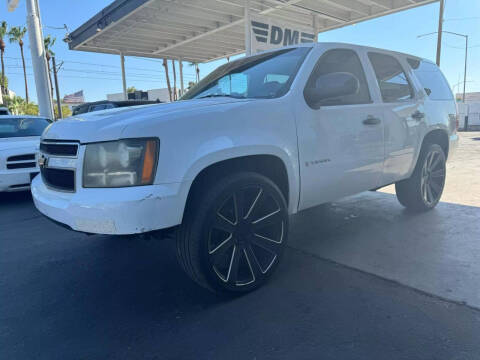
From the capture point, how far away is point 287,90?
275 cm

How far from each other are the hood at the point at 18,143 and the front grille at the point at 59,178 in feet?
12.2

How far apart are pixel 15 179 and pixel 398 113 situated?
568 cm

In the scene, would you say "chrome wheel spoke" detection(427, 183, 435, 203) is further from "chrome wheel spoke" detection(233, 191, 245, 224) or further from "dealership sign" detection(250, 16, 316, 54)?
"dealership sign" detection(250, 16, 316, 54)

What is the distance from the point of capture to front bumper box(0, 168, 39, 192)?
5488 mm

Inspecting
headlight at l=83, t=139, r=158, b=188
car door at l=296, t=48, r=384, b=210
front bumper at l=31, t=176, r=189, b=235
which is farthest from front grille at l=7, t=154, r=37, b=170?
car door at l=296, t=48, r=384, b=210

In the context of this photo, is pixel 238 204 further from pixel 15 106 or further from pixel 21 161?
pixel 15 106

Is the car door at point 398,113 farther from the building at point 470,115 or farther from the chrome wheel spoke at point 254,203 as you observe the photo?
the building at point 470,115

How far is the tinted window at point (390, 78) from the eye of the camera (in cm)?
362

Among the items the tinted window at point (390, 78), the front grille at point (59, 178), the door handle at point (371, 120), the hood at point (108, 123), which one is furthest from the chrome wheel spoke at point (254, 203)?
the tinted window at point (390, 78)

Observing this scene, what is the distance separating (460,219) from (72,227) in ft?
13.6

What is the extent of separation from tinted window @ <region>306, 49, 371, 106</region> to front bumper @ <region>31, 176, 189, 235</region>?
61.8 inches

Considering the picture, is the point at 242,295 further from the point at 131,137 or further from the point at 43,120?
the point at 43,120

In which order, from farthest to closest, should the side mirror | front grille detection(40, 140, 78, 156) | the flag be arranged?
the flag → the side mirror → front grille detection(40, 140, 78, 156)

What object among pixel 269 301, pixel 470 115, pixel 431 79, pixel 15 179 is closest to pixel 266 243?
pixel 269 301
